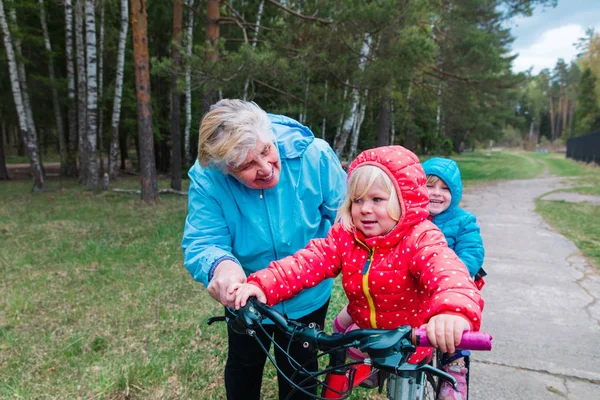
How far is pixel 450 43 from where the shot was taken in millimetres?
15648

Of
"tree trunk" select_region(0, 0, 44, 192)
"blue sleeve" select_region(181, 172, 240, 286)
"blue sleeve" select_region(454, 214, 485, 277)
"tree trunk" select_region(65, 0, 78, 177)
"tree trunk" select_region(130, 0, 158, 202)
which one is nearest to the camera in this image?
"blue sleeve" select_region(181, 172, 240, 286)

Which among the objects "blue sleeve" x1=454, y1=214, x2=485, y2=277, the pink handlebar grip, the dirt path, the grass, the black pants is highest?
the pink handlebar grip

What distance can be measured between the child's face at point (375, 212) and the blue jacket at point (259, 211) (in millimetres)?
437

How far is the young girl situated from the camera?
157cm

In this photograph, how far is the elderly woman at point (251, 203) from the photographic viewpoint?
1.74m

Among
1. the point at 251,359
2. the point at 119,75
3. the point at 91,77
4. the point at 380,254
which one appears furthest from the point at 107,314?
the point at 119,75

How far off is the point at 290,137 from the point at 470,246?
1.35 meters

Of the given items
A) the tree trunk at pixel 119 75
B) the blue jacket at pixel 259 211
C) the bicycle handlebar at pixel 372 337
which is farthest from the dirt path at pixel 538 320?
the tree trunk at pixel 119 75

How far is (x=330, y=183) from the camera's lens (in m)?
2.12

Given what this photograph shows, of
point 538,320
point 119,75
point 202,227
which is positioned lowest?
point 538,320

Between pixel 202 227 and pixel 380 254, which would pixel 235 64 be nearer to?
pixel 202 227

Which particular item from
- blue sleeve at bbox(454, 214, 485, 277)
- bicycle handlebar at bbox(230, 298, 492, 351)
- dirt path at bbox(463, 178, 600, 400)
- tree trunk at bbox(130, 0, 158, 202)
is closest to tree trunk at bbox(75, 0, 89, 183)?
tree trunk at bbox(130, 0, 158, 202)

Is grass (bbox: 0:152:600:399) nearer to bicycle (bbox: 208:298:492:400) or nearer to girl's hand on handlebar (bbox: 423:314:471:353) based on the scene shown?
bicycle (bbox: 208:298:492:400)

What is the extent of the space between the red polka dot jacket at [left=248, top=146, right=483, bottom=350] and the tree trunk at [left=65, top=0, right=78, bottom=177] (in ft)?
51.1
